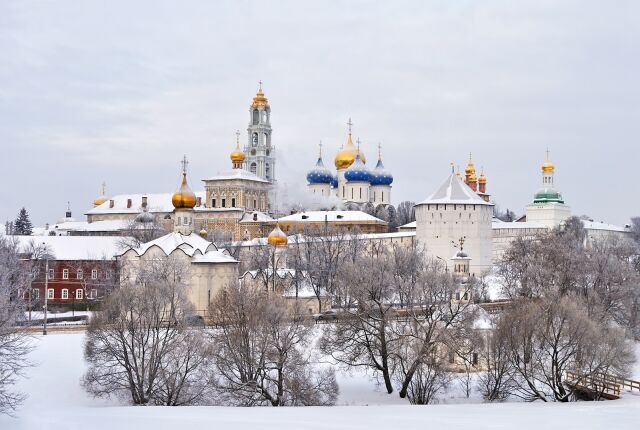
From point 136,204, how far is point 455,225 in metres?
35.6

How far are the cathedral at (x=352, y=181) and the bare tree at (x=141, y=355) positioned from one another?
5733 cm

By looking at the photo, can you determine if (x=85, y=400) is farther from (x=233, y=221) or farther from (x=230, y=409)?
(x=233, y=221)

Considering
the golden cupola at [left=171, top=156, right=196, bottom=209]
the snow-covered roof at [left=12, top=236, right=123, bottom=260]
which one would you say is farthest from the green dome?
the golden cupola at [left=171, top=156, right=196, bottom=209]

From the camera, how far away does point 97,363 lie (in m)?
29.1

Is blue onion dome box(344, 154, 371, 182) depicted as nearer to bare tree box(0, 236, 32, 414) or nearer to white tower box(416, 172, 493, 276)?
white tower box(416, 172, 493, 276)

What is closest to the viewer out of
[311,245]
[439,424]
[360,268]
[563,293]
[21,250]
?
[439,424]

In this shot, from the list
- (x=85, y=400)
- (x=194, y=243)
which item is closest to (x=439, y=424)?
(x=85, y=400)

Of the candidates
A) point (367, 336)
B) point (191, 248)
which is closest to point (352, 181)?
point (191, 248)

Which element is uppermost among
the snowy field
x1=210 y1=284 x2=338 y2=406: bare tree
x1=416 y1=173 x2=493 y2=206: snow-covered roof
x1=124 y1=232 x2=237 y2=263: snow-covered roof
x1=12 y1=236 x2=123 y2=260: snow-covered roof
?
x1=416 y1=173 x2=493 y2=206: snow-covered roof

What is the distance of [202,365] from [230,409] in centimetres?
245

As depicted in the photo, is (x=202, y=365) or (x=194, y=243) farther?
(x=194, y=243)

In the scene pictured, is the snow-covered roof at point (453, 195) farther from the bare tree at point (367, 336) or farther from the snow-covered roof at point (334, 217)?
the bare tree at point (367, 336)

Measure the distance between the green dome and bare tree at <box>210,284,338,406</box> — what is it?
5916 centimetres

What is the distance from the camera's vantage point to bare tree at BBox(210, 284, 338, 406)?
2858 cm
